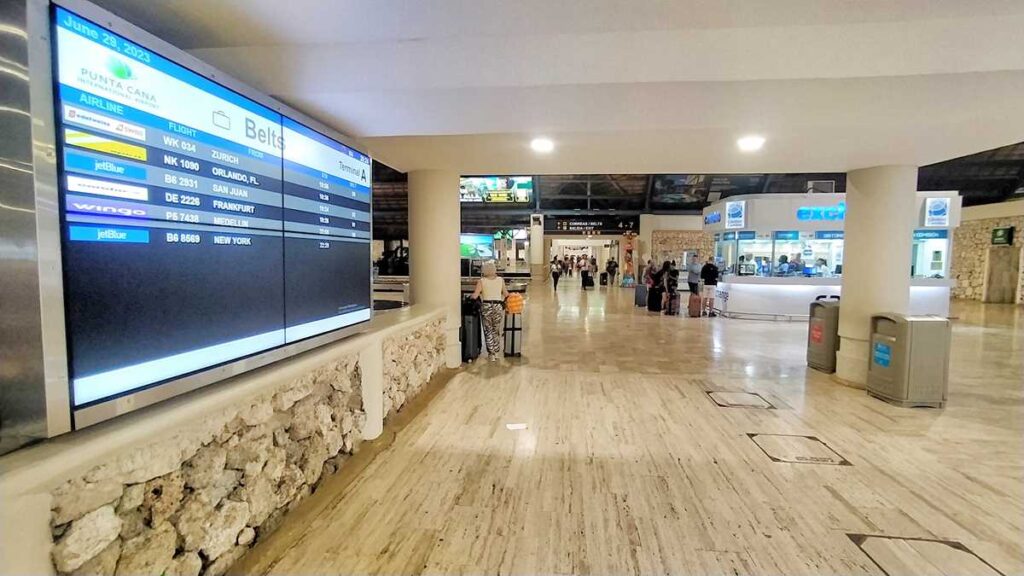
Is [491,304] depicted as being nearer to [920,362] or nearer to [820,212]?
[920,362]

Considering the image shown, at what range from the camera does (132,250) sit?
1.69 m

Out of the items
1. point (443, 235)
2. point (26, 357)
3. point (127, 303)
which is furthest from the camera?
point (443, 235)

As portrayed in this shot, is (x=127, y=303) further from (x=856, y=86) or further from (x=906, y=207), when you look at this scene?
(x=906, y=207)

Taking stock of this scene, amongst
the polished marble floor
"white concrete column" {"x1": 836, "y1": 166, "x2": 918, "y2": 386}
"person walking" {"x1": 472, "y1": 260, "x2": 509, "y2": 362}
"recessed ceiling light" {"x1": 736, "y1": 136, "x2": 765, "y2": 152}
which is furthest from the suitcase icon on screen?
"white concrete column" {"x1": 836, "y1": 166, "x2": 918, "y2": 386}

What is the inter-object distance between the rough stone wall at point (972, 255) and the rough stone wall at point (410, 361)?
18.8 m

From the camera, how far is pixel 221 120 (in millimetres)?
2141

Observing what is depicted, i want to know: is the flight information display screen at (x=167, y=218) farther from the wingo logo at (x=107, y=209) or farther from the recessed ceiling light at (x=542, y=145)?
the recessed ceiling light at (x=542, y=145)

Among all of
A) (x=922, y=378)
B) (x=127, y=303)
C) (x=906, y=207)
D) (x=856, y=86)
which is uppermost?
(x=856, y=86)

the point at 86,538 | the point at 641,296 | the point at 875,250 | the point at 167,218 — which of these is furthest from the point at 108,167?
the point at 641,296

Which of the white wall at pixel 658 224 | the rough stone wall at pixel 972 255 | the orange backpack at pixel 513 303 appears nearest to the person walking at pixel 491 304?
the orange backpack at pixel 513 303

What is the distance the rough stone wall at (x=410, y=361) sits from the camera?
4.00 m

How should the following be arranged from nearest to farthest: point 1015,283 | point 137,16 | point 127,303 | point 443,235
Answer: point 127,303 < point 137,16 < point 443,235 < point 1015,283

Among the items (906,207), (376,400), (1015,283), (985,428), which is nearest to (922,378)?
(985,428)

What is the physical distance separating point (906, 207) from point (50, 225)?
7230 mm
